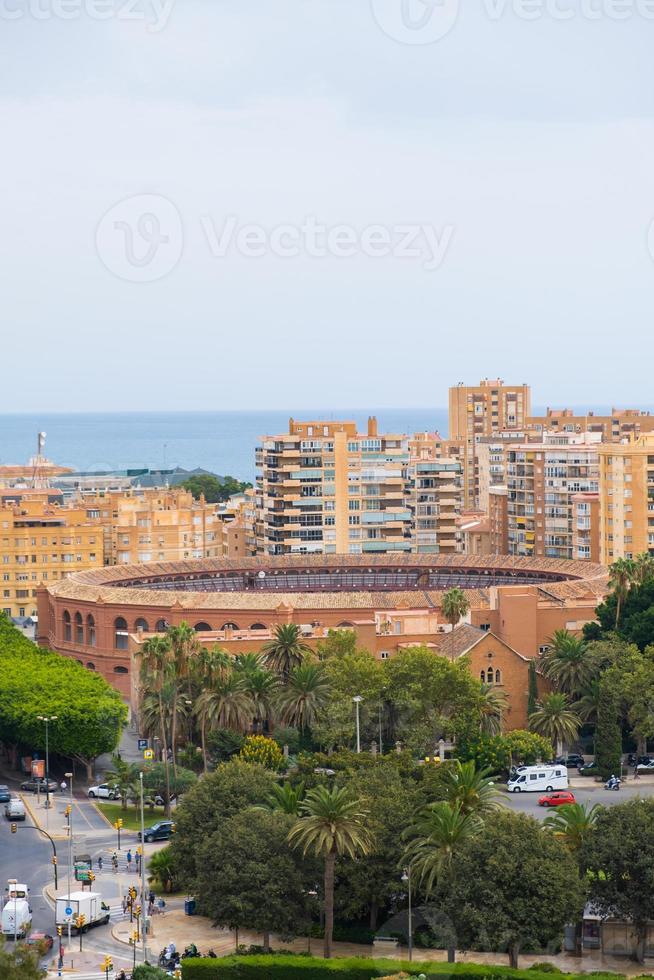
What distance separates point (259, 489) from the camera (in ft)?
528

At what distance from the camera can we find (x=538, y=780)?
77.8 metres

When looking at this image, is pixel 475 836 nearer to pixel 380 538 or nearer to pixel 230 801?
pixel 230 801

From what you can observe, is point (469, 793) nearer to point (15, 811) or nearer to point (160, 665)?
point (15, 811)

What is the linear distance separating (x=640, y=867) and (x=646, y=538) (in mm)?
75101

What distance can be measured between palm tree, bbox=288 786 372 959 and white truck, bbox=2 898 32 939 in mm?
8649

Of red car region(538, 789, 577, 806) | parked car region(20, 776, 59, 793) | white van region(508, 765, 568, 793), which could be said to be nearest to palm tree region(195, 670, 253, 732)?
parked car region(20, 776, 59, 793)

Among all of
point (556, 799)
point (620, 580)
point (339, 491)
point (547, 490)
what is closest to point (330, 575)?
point (339, 491)

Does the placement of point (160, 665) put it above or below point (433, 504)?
below

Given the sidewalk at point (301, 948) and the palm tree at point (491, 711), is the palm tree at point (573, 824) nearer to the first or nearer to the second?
the sidewalk at point (301, 948)

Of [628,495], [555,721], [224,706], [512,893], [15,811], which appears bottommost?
[15,811]

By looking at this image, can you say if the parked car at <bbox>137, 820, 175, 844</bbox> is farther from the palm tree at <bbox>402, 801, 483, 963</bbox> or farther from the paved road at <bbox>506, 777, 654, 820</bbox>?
the palm tree at <bbox>402, 801, 483, 963</bbox>

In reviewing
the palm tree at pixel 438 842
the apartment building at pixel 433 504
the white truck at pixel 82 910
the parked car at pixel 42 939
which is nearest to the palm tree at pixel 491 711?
the palm tree at pixel 438 842

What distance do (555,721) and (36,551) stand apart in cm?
7031

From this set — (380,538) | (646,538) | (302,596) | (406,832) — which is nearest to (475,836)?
(406,832)
